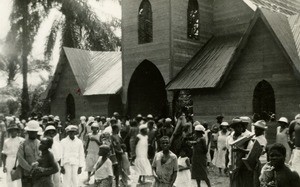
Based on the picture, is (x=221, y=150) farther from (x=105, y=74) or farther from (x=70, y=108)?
(x=70, y=108)

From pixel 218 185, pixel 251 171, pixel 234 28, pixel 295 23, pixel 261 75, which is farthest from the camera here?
pixel 234 28

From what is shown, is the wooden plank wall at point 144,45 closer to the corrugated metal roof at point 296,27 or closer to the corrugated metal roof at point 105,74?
the corrugated metal roof at point 105,74

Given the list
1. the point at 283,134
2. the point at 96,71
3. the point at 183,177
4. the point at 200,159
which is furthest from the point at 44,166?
the point at 96,71

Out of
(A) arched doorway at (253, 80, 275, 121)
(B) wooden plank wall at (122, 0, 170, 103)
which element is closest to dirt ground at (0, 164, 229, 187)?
(A) arched doorway at (253, 80, 275, 121)

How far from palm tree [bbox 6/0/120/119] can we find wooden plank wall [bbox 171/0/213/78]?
43.5ft

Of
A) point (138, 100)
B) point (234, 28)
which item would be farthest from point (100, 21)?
point (234, 28)

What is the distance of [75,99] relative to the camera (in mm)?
26516

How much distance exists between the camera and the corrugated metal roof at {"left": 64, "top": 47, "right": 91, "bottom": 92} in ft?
86.5

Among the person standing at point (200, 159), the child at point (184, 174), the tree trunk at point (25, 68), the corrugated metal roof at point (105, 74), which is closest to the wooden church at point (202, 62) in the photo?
the corrugated metal roof at point (105, 74)

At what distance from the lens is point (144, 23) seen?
22672mm

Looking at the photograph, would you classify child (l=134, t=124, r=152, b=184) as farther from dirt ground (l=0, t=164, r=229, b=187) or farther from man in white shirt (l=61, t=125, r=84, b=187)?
man in white shirt (l=61, t=125, r=84, b=187)

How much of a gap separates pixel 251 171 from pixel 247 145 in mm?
471

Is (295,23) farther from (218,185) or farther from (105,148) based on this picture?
(105,148)

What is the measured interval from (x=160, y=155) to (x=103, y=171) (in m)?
2.02
